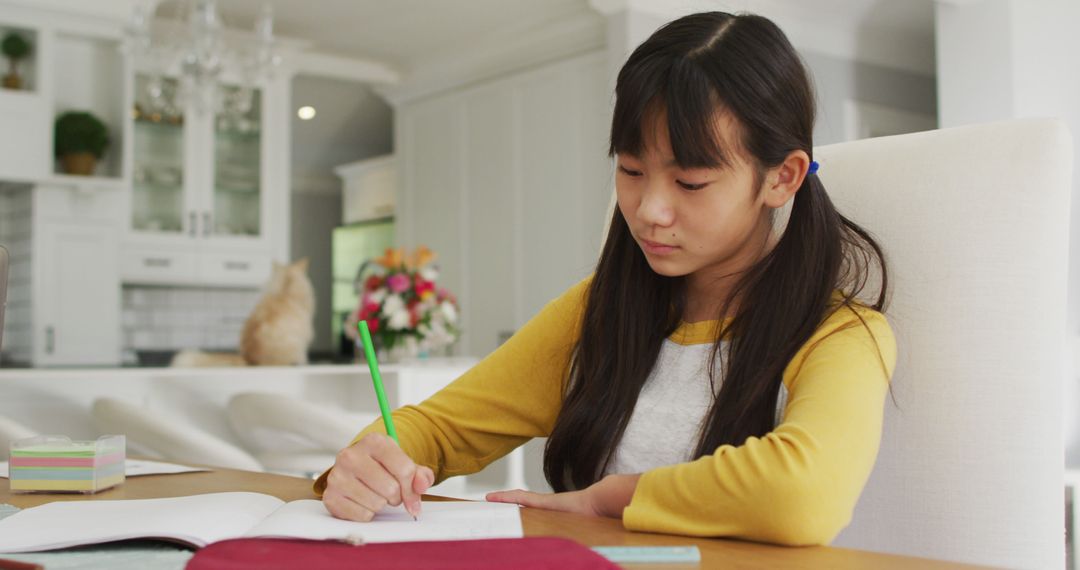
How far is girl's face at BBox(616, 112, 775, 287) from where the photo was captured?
1035 mm

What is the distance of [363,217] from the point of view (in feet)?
26.9

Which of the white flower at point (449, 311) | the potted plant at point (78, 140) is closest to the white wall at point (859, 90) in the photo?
the white flower at point (449, 311)

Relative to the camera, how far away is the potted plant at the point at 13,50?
16.0ft

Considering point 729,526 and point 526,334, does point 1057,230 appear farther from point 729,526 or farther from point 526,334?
point 526,334

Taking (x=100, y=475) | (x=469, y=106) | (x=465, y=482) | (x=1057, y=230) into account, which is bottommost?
(x=465, y=482)

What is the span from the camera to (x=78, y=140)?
5.02 m

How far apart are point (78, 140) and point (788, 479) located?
4.86 metres

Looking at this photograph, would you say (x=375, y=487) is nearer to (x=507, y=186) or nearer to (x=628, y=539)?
(x=628, y=539)

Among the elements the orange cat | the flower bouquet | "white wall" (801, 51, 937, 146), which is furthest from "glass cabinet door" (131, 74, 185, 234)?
"white wall" (801, 51, 937, 146)

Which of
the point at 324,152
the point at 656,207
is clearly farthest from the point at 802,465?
the point at 324,152

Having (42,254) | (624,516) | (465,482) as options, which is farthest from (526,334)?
(42,254)

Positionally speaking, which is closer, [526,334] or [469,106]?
[526,334]

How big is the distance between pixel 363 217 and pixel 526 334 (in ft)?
23.0

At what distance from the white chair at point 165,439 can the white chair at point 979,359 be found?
2.01m
